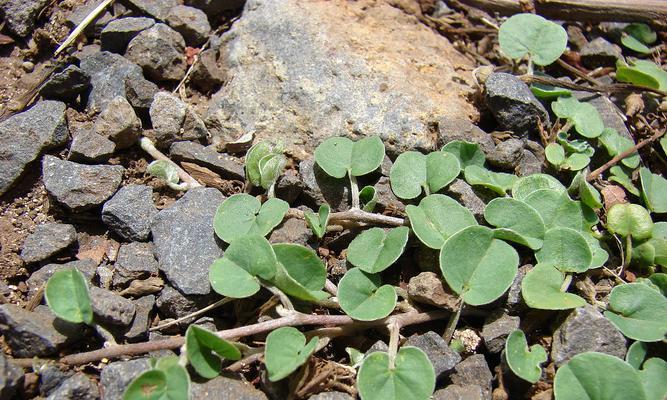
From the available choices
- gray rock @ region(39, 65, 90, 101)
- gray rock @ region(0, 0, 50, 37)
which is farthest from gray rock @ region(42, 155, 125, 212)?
gray rock @ region(0, 0, 50, 37)

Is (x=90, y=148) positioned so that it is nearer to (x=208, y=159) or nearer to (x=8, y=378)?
(x=208, y=159)

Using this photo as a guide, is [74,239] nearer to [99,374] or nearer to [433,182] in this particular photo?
[99,374]

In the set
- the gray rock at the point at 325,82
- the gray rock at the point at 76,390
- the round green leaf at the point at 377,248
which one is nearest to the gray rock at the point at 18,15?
the gray rock at the point at 325,82

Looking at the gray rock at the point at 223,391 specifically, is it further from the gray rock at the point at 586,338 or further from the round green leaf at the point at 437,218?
the gray rock at the point at 586,338

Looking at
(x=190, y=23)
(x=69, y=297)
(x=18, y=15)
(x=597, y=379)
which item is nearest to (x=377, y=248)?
(x=597, y=379)

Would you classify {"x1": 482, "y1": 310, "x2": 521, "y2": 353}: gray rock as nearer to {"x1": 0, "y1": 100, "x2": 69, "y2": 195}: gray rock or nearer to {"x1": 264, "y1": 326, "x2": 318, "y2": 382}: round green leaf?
{"x1": 264, "y1": 326, "x2": 318, "y2": 382}: round green leaf

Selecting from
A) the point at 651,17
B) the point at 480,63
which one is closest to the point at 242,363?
the point at 480,63

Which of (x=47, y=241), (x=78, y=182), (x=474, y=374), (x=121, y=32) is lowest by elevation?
(x=474, y=374)
